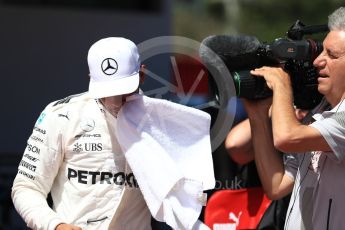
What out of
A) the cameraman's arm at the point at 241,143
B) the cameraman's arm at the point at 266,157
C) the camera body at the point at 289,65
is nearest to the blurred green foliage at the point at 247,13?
the cameraman's arm at the point at 241,143

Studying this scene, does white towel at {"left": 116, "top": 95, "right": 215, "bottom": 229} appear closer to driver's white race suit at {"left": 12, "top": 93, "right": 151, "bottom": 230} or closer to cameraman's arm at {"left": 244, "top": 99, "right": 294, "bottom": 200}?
driver's white race suit at {"left": 12, "top": 93, "right": 151, "bottom": 230}

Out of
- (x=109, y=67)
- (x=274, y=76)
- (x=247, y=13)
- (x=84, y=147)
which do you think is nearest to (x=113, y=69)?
(x=109, y=67)

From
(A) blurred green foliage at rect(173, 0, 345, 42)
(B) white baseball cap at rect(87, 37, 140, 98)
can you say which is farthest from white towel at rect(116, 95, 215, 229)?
(A) blurred green foliage at rect(173, 0, 345, 42)

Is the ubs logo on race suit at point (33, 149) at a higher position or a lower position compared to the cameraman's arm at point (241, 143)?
higher

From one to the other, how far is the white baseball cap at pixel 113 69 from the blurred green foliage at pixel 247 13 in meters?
28.2

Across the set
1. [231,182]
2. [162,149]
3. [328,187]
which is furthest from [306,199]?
[231,182]

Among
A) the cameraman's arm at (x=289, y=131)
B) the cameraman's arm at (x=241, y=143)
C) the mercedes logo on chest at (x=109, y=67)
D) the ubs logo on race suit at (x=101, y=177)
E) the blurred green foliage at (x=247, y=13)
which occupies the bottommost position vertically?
the blurred green foliage at (x=247, y=13)

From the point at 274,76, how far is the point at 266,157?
417 millimetres

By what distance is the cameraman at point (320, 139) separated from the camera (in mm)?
2672

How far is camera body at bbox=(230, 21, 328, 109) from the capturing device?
283 centimetres

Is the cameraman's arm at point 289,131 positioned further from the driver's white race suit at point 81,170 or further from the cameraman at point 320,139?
the driver's white race suit at point 81,170

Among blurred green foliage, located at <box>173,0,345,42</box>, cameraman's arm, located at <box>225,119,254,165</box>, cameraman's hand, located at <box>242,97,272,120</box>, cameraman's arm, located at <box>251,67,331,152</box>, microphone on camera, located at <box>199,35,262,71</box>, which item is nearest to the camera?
cameraman's arm, located at <box>251,67,331,152</box>

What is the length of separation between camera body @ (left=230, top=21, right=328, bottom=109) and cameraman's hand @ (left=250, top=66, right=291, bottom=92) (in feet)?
0.11

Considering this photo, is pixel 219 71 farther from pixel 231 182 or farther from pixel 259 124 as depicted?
pixel 231 182
